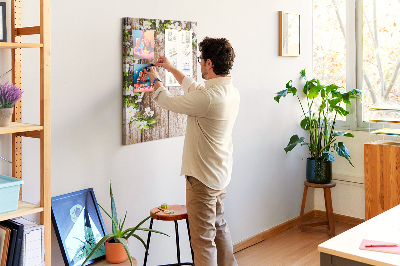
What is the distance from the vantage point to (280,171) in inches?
200

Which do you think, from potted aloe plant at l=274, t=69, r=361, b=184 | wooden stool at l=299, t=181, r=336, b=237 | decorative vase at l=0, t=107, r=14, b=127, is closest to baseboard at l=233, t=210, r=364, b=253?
wooden stool at l=299, t=181, r=336, b=237

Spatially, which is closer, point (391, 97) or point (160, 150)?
point (160, 150)

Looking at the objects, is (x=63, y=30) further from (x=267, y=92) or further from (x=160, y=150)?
(x=267, y=92)

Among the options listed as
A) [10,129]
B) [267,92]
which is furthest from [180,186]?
[10,129]

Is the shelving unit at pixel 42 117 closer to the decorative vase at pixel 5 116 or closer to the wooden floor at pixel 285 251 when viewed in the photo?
the decorative vase at pixel 5 116

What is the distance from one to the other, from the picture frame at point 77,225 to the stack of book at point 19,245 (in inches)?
17.4

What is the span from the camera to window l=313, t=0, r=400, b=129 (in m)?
5.13

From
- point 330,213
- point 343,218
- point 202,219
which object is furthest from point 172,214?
point 343,218

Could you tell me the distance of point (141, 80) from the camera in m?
3.52

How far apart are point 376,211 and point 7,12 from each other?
12.0 ft

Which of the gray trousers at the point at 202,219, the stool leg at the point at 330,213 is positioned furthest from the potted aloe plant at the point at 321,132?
the gray trousers at the point at 202,219

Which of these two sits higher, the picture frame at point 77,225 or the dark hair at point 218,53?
the dark hair at point 218,53

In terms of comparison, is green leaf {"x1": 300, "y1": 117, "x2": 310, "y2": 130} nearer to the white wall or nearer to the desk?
the white wall

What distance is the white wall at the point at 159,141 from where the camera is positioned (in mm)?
3074
